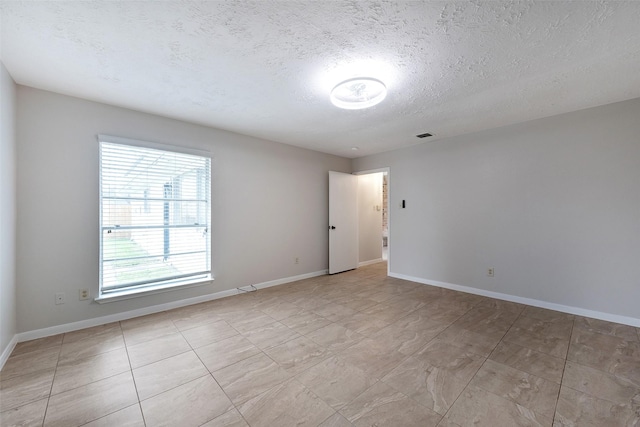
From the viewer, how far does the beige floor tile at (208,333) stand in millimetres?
2455

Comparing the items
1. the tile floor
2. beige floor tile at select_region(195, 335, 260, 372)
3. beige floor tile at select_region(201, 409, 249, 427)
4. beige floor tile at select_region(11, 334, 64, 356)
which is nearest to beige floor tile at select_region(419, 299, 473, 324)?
the tile floor

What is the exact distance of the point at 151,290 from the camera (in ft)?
10.1

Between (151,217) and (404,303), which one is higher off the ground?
(151,217)

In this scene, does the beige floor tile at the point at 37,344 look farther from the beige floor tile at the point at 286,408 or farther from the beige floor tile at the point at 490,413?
the beige floor tile at the point at 490,413

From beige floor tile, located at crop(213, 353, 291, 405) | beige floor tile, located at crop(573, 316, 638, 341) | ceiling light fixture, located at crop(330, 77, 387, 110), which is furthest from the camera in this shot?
beige floor tile, located at crop(573, 316, 638, 341)

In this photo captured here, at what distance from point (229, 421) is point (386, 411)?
3.19 ft

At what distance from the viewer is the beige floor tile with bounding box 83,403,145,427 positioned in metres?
1.48

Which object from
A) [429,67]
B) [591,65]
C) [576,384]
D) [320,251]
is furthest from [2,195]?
[591,65]

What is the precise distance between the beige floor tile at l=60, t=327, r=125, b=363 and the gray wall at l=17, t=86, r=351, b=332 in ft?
1.20

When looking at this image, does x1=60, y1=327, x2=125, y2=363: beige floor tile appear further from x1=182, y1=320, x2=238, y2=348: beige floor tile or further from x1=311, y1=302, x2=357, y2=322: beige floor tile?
x1=311, y1=302, x2=357, y2=322: beige floor tile

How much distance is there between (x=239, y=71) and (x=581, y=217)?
165 inches

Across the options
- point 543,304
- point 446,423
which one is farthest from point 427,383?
point 543,304

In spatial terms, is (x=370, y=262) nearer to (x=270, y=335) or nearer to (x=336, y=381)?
(x=270, y=335)

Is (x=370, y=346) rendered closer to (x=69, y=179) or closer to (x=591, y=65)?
(x=591, y=65)
